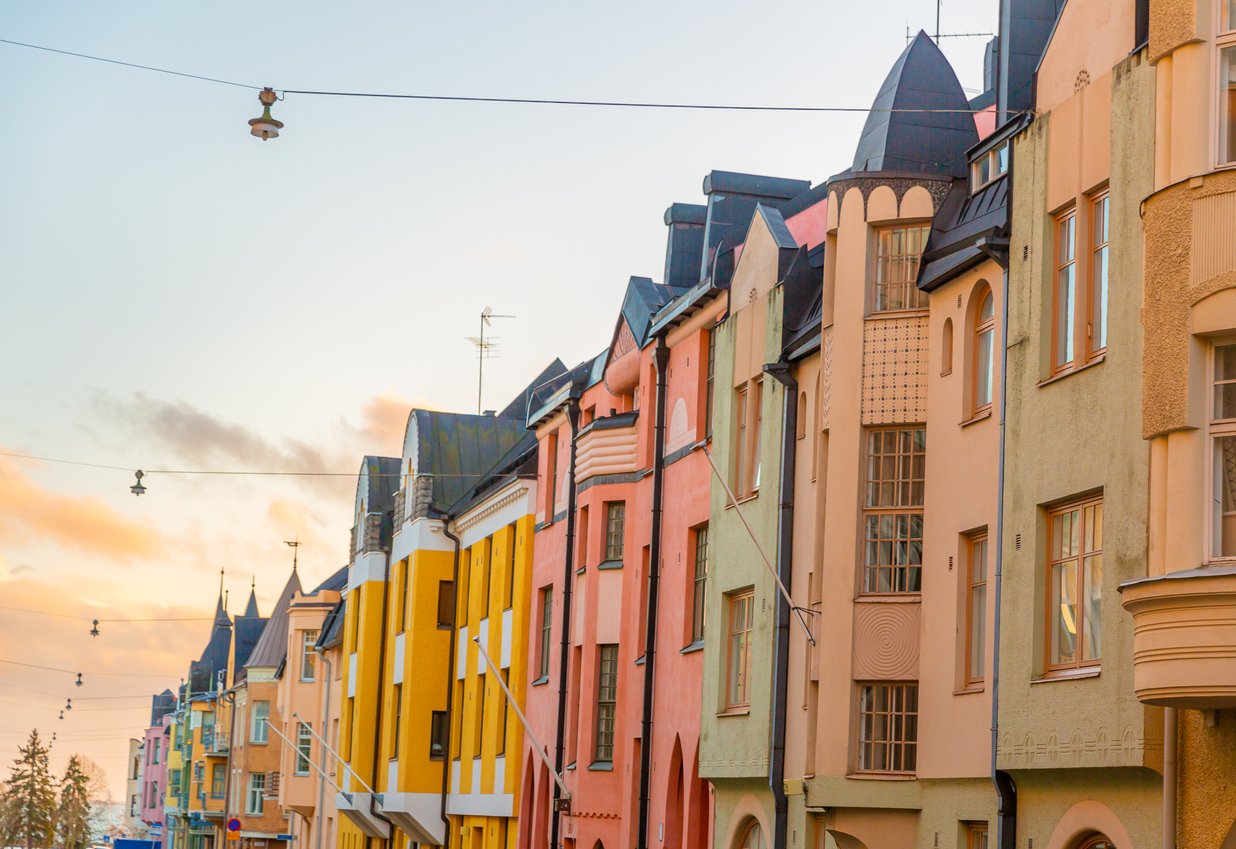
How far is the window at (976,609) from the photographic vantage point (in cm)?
2086

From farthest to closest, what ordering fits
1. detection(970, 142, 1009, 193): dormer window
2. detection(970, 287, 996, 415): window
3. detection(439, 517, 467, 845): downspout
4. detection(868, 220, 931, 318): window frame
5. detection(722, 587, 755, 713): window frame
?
1. detection(439, 517, 467, 845): downspout
2. detection(722, 587, 755, 713): window frame
3. detection(868, 220, 931, 318): window frame
4. detection(970, 142, 1009, 193): dormer window
5. detection(970, 287, 996, 415): window

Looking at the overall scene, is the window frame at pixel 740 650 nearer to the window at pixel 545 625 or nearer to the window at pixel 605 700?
the window at pixel 605 700

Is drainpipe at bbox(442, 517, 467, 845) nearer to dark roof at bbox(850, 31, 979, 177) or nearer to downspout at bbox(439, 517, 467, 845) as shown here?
downspout at bbox(439, 517, 467, 845)

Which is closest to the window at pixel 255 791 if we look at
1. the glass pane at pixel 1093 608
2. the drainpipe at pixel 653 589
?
the drainpipe at pixel 653 589

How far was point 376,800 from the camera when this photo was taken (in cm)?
5000

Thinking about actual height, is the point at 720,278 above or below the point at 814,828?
above

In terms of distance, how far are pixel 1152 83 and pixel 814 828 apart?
1061 cm

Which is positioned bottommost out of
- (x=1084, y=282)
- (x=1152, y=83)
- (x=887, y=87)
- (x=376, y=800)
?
(x=376, y=800)

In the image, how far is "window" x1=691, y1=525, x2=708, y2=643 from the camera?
3017 cm

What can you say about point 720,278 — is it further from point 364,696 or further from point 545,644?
point 364,696

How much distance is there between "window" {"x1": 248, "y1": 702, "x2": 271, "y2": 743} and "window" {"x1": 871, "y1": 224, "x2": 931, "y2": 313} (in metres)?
66.7

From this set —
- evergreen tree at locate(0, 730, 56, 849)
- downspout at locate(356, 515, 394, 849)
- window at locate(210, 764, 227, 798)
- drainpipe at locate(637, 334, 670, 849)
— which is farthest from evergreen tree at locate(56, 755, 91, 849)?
drainpipe at locate(637, 334, 670, 849)

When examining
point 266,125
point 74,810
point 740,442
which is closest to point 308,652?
point 740,442

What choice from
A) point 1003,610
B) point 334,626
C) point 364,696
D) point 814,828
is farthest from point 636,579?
point 334,626
